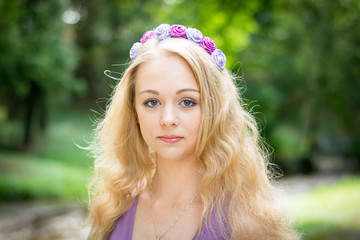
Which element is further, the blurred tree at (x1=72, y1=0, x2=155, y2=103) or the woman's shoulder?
the blurred tree at (x1=72, y1=0, x2=155, y2=103)

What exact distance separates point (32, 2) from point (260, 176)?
29.7 feet

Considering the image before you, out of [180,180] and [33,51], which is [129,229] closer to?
[180,180]

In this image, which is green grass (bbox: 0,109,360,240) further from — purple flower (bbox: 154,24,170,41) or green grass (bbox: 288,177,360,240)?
purple flower (bbox: 154,24,170,41)

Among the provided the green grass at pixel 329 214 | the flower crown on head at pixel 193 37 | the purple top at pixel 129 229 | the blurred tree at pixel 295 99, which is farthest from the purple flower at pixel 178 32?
the blurred tree at pixel 295 99

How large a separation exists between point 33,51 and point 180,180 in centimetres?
787

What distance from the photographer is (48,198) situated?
9.20 m

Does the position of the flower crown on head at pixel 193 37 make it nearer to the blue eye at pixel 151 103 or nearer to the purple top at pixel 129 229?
the blue eye at pixel 151 103

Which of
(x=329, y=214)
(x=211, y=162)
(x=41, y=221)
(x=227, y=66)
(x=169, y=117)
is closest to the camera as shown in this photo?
(x=169, y=117)

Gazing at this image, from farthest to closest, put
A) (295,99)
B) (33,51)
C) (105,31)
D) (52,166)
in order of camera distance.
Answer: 1. (295,99)
2. (105,31)
3. (52,166)
4. (33,51)

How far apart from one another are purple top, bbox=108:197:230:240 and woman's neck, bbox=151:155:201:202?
0.17 m

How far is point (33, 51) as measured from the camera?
896 centimetres

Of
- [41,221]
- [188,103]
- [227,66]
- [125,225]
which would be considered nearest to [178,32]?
[188,103]

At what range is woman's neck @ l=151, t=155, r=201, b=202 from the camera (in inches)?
77.2

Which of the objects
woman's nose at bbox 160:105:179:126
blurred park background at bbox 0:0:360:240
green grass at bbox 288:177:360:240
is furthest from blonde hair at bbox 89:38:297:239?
green grass at bbox 288:177:360:240
